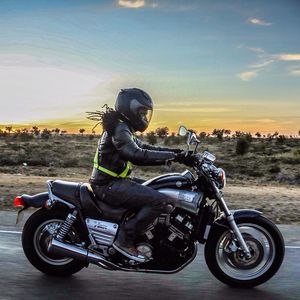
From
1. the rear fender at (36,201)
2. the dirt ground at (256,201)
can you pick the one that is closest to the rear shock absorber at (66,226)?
the rear fender at (36,201)

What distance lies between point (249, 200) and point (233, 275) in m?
9.31

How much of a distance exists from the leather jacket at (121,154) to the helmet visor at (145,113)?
19cm

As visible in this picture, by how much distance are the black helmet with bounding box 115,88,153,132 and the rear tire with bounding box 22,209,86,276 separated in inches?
53.8

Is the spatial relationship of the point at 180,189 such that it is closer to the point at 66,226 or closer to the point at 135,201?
the point at 135,201

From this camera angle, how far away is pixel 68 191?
6.42 m

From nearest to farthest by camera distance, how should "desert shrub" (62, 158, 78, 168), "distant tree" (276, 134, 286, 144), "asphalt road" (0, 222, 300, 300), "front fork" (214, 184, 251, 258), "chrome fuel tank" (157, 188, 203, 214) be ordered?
1. "asphalt road" (0, 222, 300, 300)
2. "chrome fuel tank" (157, 188, 203, 214)
3. "front fork" (214, 184, 251, 258)
4. "desert shrub" (62, 158, 78, 168)
5. "distant tree" (276, 134, 286, 144)

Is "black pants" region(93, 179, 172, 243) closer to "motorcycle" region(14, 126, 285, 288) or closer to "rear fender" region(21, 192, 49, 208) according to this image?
"motorcycle" region(14, 126, 285, 288)

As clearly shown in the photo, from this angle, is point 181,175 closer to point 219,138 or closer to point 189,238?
point 189,238

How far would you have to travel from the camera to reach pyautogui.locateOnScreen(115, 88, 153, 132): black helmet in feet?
20.5

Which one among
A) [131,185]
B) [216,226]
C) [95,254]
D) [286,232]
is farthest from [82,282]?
[286,232]

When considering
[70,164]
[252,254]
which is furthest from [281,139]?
[252,254]

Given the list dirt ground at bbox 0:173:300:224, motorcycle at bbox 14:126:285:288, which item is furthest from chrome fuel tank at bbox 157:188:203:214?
dirt ground at bbox 0:173:300:224

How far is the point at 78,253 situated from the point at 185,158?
1522 millimetres

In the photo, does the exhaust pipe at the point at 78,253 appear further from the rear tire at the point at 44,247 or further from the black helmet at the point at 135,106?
the black helmet at the point at 135,106
